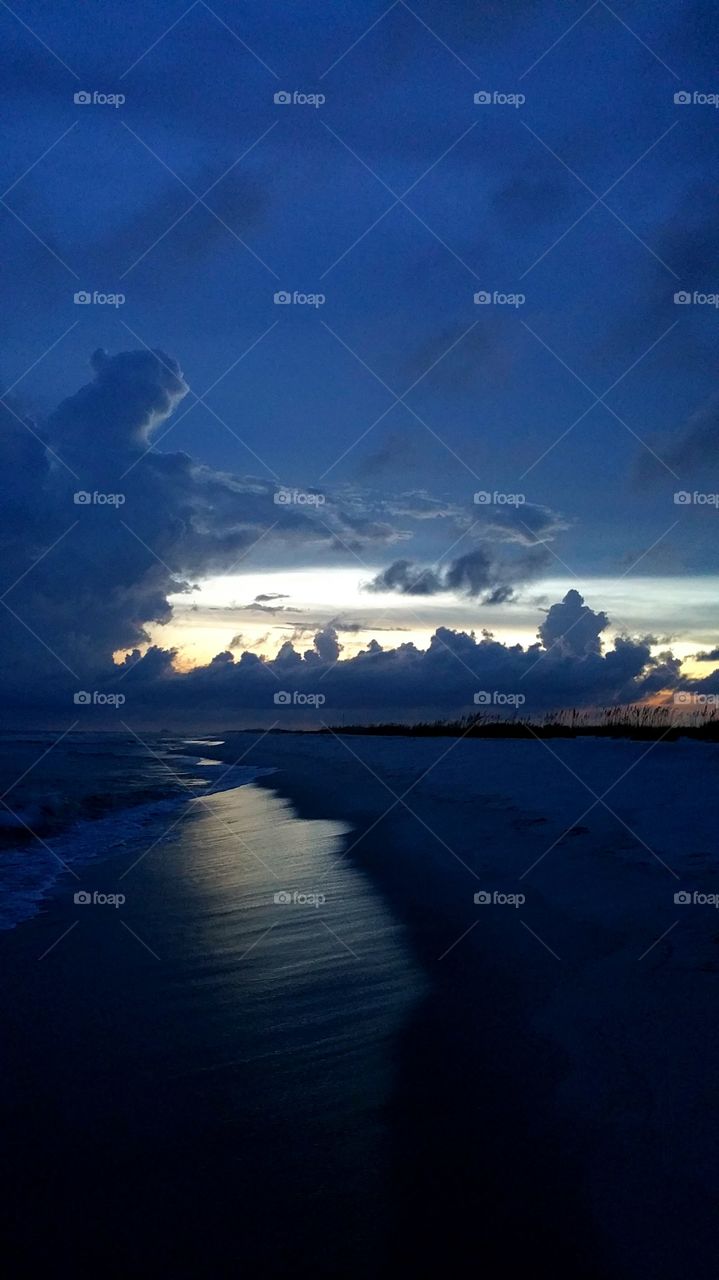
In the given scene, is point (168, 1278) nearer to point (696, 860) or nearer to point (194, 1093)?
point (194, 1093)

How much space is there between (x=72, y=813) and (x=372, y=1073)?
47.6ft

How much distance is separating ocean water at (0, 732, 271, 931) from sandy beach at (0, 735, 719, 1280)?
1.23 metres

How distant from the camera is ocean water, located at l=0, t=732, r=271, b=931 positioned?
37.6 ft

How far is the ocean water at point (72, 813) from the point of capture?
1146 centimetres

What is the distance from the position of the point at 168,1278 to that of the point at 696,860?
7.50m

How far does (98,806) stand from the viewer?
19781mm

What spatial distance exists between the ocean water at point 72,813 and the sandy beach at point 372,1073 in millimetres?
1234

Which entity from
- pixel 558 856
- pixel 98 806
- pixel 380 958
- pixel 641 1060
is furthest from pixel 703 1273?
pixel 98 806
